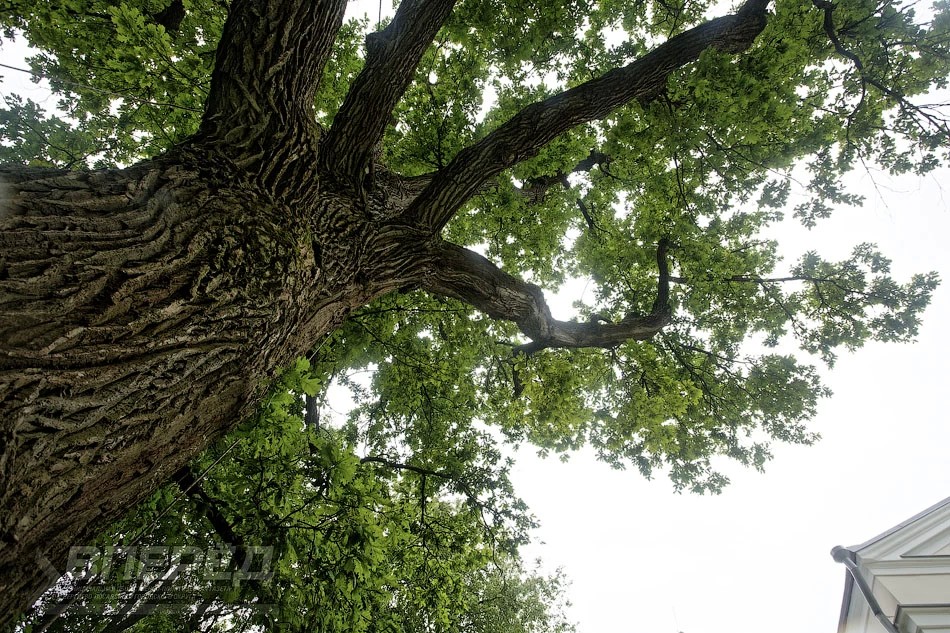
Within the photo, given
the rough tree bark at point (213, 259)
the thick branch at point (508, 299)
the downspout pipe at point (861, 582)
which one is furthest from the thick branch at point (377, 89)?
the downspout pipe at point (861, 582)

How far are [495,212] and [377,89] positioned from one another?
374 centimetres

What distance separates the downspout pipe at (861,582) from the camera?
5.32m

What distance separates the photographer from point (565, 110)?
4.21m

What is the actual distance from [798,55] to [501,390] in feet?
20.1

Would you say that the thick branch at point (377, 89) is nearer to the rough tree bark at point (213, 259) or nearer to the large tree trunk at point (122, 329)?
the rough tree bark at point (213, 259)

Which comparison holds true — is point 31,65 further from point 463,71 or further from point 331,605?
point 331,605

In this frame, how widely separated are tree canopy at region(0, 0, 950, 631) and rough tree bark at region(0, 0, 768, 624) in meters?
0.05

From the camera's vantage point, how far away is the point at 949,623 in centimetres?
502

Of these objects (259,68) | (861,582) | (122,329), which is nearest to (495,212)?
(259,68)

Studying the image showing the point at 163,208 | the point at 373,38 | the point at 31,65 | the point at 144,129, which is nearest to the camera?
the point at 163,208

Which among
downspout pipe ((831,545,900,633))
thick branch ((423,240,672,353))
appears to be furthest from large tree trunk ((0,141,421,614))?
downspout pipe ((831,545,900,633))

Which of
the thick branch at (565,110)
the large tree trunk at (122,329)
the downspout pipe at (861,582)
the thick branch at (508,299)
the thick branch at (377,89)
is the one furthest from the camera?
the downspout pipe at (861,582)

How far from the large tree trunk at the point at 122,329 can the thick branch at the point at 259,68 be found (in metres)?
0.45

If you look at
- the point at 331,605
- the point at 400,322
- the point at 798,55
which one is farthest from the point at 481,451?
the point at 798,55
